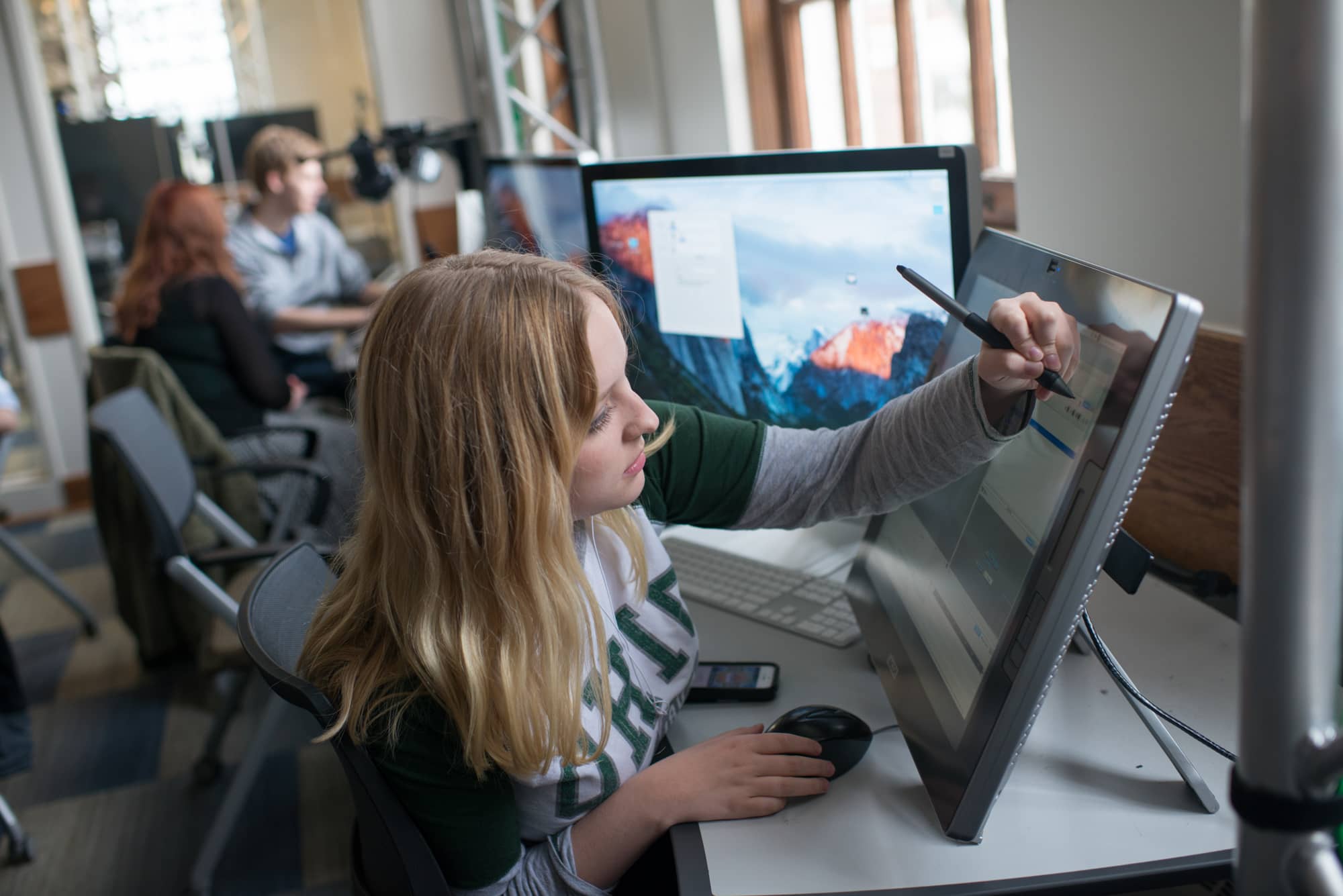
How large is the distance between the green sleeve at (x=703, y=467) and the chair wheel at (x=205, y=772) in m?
1.61

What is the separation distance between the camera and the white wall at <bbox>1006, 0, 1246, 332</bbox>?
1.12 meters

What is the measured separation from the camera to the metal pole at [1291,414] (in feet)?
1.25

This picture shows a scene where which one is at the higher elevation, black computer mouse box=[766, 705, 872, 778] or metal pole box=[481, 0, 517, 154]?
metal pole box=[481, 0, 517, 154]

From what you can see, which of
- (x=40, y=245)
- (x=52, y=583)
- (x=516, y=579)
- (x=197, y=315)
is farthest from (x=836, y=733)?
(x=40, y=245)

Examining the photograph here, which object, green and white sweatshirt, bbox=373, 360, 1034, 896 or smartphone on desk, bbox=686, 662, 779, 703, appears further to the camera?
smartphone on desk, bbox=686, 662, 779, 703

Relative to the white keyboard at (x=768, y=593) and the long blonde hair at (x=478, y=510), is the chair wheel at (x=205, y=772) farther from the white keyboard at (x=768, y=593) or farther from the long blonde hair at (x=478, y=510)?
the long blonde hair at (x=478, y=510)

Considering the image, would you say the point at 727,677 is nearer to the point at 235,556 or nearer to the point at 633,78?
the point at 235,556

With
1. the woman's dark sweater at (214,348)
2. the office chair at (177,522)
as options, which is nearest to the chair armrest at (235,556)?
the office chair at (177,522)

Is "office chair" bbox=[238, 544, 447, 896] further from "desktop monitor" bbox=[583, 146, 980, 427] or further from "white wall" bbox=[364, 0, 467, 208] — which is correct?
"white wall" bbox=[364, 0, 467, 208]

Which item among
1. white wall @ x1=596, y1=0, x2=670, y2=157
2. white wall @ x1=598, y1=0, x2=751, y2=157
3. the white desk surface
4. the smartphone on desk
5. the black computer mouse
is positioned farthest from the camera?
white wall @ x1=596, y1=0, x2=670, y2=157

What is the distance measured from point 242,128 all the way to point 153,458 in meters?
3.44

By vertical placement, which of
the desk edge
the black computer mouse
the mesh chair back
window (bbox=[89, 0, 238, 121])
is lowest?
the desk edge

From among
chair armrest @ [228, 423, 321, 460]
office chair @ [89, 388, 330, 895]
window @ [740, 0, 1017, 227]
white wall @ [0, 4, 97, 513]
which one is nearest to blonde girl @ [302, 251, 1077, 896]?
office chair @ [89, 388, 330, 895]

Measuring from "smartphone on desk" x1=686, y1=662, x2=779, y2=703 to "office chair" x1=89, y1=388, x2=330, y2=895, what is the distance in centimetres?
94
